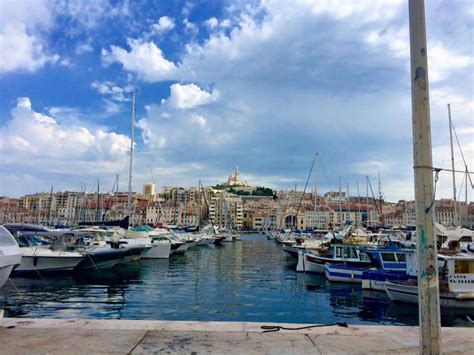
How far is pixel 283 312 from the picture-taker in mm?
15094

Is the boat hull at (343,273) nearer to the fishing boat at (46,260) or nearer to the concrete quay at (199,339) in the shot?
the fishing boat at (46,260)

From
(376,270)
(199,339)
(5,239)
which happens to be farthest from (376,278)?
(5,239)

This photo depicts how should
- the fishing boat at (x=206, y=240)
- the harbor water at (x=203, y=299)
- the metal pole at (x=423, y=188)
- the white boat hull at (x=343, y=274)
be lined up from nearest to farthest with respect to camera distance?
the metal pole at (x=423, y=188), the harbor water at (x=203, y=299), the white boat hull at (x=343, y=274), the fishing boat at (x=206, y=240)

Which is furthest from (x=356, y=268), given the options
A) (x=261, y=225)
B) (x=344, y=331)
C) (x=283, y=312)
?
(x=261, y=225)

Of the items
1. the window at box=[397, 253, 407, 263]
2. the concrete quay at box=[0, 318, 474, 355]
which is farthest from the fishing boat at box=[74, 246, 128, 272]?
the concrete quay at box=[0, 318, 474, 355]

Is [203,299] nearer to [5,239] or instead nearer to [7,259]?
[5,239]

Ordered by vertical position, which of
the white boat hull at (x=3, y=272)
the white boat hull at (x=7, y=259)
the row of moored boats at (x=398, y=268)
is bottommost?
the row of moored boats at (x=398, y=268)

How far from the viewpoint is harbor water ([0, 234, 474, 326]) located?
1409 cm

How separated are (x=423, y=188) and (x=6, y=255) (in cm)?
685

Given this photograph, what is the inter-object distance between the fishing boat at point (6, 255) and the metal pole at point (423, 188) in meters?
6.68

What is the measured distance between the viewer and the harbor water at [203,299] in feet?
46.2

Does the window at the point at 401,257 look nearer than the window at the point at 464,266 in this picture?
No

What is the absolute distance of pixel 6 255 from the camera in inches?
274

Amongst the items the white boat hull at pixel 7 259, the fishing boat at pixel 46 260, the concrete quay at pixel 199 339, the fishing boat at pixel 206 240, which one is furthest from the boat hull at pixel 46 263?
the fishing boat at pixel 206 240
